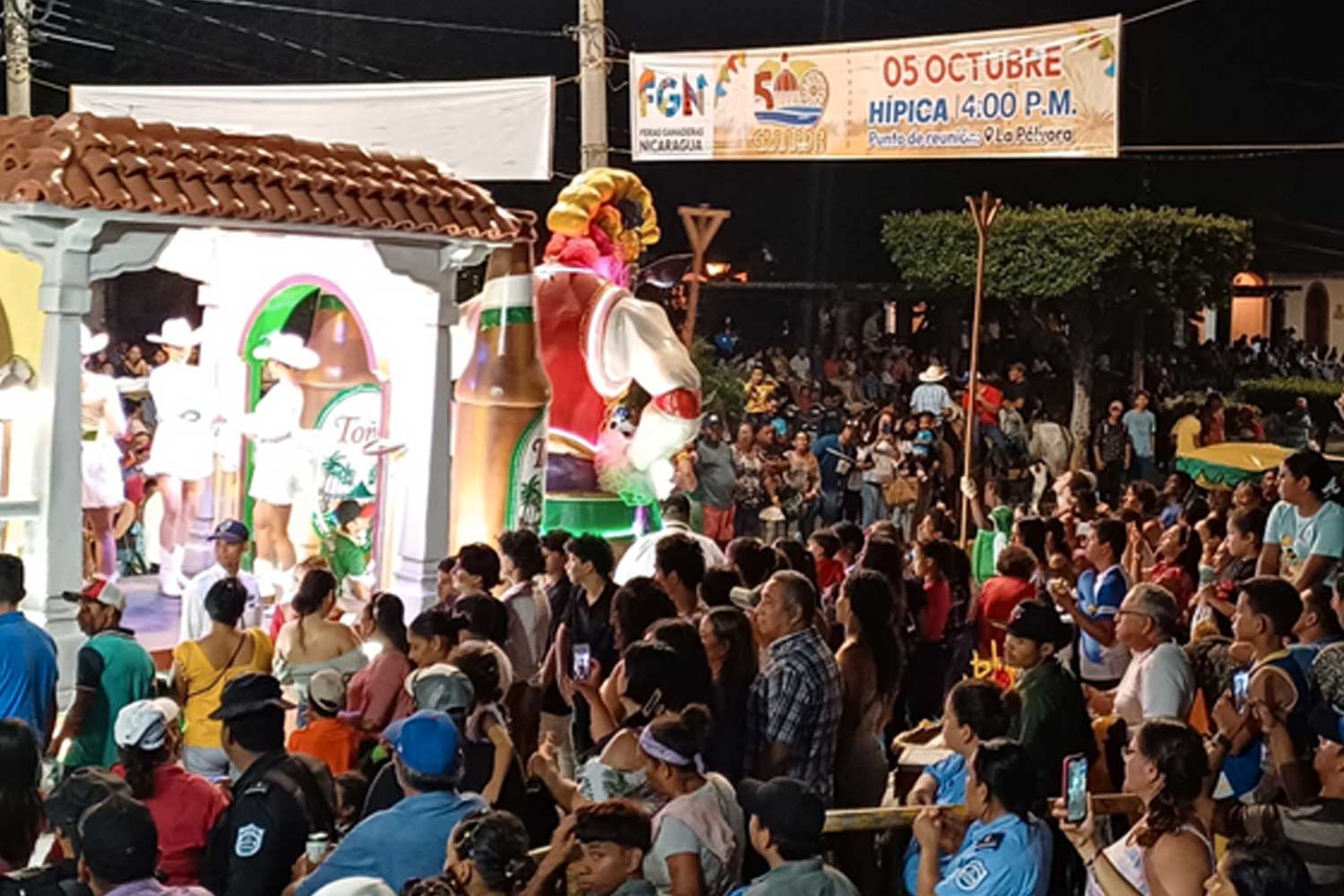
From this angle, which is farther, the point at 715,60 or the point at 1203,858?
the point at 715,60

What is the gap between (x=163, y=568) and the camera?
42.5 feet

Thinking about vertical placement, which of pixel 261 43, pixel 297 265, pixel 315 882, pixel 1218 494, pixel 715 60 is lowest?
pixel 315 882

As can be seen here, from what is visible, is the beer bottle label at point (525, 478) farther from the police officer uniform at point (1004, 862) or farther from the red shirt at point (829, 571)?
the police officer uniform at point (1004, 862)

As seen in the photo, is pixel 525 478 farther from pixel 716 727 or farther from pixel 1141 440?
pixel 1141 440

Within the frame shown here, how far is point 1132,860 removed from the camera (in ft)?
17.7

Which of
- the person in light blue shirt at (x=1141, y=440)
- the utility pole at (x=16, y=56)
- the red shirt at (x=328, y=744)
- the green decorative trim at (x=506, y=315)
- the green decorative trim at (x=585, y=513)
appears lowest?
the red shirt at (x=328, y=744)

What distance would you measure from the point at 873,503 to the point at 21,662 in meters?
10.8

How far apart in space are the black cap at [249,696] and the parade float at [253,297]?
384 cm

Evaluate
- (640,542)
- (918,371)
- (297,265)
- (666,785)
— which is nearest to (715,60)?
(297,265)

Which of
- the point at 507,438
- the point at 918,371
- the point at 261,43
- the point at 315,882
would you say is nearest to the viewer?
the point at 315,882

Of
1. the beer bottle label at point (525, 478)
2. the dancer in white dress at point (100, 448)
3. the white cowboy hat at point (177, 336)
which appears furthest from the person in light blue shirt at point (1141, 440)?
the dancer in white dress at point (100, 448)

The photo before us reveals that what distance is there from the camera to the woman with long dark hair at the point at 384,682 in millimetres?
7152

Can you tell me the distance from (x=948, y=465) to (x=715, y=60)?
4118 millimetres

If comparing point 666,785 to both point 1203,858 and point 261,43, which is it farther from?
point 261,43
